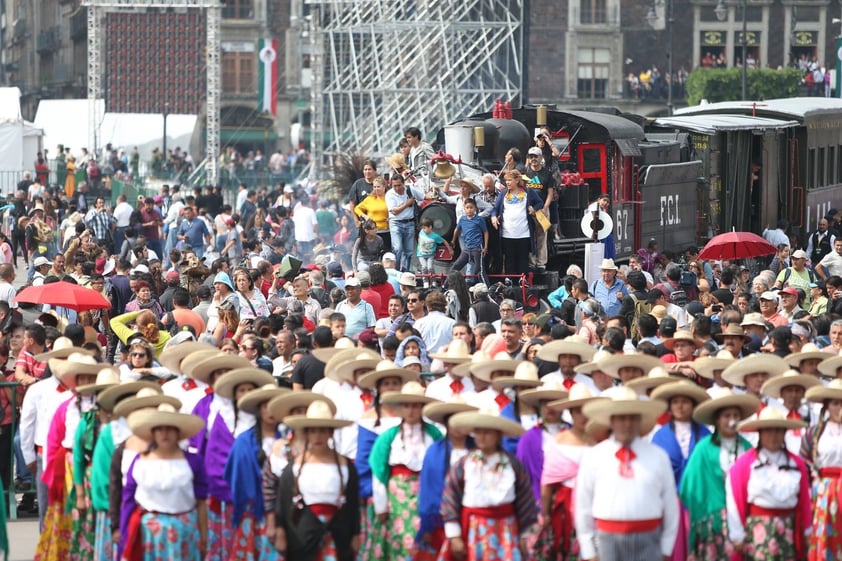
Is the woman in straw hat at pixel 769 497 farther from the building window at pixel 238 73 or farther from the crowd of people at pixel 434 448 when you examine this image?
the building window at pixel 238 73

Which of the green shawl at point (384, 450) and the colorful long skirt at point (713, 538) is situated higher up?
the green shawl at point (384, 450)

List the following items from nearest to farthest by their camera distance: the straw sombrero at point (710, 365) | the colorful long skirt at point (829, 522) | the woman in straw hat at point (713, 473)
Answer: the woman in straw hat at point (713, 473) → the colorful long skirt at point (829, 522) → the straw sombrero at point (710, 365)

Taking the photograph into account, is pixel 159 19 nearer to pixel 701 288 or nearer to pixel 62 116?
pixel 62 116

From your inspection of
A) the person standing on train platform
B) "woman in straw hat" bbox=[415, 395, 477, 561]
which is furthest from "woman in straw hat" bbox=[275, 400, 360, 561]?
the person standing on train platform

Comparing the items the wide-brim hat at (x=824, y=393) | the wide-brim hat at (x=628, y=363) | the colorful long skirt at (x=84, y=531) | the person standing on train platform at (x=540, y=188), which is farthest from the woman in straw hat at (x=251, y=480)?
the person standing on train platform at (x=540, y=188)

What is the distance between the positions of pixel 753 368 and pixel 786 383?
1.43 feet

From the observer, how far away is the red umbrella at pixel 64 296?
17.2 metres

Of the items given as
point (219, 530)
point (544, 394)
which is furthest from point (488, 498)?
point (219, 530)

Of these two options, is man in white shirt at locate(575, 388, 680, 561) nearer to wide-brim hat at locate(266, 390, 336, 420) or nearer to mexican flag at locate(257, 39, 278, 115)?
wide-brim hat at locate(266, 390, 336, 420)

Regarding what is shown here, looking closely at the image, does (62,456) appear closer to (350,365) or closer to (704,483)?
(350,365)

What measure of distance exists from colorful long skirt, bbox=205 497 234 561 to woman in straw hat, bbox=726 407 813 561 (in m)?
2.86

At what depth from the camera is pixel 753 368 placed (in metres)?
11.6

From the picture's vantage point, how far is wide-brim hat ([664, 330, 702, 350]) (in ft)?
44.8

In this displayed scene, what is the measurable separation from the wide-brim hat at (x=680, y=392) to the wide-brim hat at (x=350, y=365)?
6.01 ft
